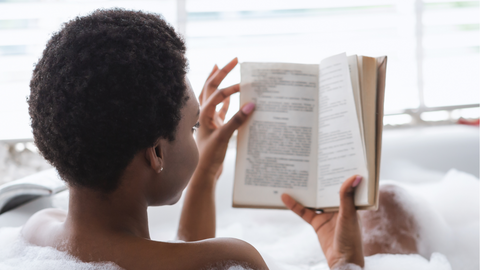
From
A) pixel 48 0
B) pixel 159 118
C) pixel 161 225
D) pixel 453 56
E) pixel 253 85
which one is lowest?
pixel 161 225

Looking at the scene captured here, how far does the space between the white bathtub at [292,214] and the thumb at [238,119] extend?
1.56 feet

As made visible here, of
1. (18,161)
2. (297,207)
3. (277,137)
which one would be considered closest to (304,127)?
(277,137)

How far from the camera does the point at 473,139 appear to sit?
140 centimetres

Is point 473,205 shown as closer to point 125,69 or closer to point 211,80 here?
point 211,80

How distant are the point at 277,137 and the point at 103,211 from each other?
40cm

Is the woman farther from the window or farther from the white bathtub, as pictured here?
the window

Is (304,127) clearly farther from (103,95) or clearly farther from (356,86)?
(103,95)

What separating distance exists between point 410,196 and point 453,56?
118 cm

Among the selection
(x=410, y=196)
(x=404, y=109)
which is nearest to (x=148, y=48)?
(x=410, y=196)

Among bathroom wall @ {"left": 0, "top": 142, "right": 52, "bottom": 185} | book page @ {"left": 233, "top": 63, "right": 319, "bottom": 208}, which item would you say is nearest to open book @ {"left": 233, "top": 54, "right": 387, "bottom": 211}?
book page @ {"left": 233, "top": 63, "right": 319, "bottom": 208}

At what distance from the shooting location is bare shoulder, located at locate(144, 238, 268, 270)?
48cm

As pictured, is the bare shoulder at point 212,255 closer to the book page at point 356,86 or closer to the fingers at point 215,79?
the book page at point 356,86

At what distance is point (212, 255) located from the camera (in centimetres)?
49

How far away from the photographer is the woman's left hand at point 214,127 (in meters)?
0.82
